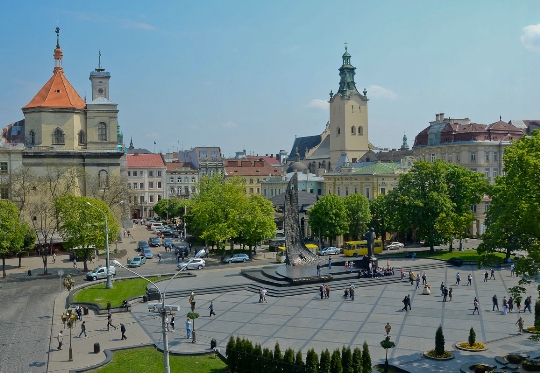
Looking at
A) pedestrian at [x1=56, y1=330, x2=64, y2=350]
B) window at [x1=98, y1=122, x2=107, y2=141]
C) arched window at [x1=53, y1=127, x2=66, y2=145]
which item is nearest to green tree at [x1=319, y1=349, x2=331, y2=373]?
pedestrian at [x1=56, y1=330, x2=64, y2=350]

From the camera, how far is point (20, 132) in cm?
8350

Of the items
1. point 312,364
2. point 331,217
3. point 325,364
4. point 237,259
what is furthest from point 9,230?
point 325,364

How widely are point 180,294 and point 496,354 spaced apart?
78.4 feet

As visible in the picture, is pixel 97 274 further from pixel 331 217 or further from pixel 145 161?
pixel 145 161

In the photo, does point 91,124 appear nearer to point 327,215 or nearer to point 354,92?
point 327,215

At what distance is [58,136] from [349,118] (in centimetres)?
6533

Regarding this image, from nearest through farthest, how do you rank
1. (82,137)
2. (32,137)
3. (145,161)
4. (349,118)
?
(32,137)
(82,137)
(349,118)
(145,161)

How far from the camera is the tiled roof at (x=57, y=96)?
76.6 m

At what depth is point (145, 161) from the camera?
123 m

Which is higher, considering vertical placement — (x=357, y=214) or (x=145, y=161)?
(x=145, y=161)

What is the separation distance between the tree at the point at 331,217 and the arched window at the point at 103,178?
28.5 metres

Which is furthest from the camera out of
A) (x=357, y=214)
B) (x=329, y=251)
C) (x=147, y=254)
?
(x=357, y=214)

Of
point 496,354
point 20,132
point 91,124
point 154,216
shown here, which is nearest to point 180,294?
point 496,354

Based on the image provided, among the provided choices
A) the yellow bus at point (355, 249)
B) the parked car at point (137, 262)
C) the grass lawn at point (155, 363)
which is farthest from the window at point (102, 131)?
the grass lawn at point (155, 363)
